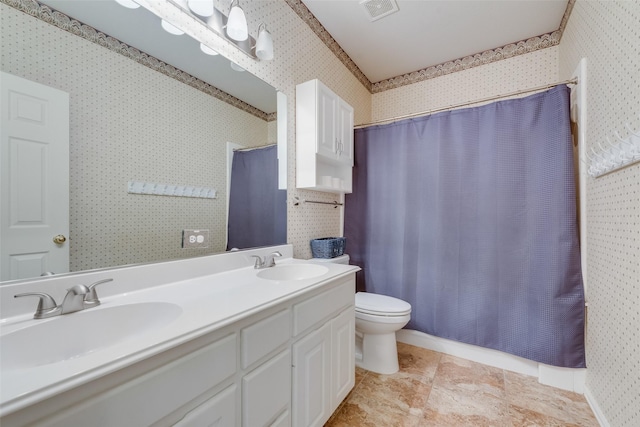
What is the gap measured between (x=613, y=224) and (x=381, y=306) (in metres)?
1.25

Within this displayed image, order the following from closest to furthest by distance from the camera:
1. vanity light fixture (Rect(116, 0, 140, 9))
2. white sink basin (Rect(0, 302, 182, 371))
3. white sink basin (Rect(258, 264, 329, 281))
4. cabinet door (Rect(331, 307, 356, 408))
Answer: white sink basin (Rect(0, 302, 182, 371)) < vanity light fixture (Rect(116, 0, 140, 9)) < cabinet door (Rect(331, 307, 356, 408)) < white sink basin (Rect(258, 264, 329, 281))

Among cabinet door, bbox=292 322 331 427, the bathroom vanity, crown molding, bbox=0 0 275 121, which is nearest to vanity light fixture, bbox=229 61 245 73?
crown molding, bbox=0 0 275 121

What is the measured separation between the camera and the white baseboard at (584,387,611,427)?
1323 mm

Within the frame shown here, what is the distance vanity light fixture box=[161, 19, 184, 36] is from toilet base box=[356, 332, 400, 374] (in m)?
2.04

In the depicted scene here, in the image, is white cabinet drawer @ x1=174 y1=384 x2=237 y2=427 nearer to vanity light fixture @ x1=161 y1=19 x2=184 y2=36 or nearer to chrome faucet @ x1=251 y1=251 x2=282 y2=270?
chrome faucet @ x1=251 y1=251 x2=282 y2=270

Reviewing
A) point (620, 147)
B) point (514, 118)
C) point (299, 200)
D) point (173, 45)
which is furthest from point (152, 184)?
point (514, 118)

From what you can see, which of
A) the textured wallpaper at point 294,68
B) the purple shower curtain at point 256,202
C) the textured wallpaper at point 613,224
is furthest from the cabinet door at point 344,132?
the textured wallpaper at point 613,224

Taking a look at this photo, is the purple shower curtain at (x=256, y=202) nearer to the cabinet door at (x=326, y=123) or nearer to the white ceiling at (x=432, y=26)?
the cabinet door at (x=326, y=123)

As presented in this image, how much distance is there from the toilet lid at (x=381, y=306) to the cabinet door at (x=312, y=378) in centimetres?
55

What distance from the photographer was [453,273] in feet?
6.43

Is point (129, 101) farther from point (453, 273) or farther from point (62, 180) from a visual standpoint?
point (453, 273)

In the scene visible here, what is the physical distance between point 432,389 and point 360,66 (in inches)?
110

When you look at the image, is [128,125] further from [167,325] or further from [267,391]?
[267,391]

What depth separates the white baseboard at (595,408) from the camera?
132cm
